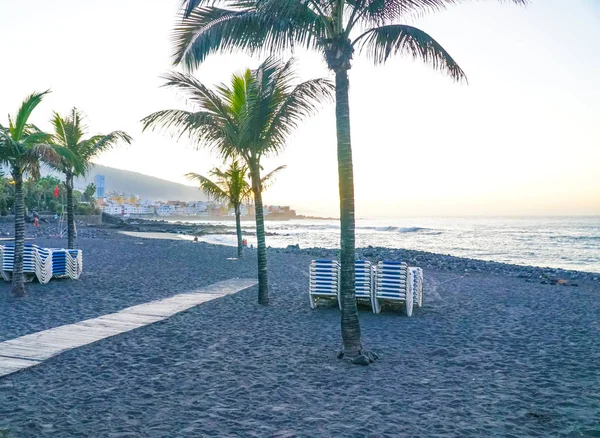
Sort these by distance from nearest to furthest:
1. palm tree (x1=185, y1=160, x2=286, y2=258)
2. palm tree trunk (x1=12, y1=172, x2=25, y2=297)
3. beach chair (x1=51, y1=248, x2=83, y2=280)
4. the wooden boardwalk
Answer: the wooden boardwalk, palm tree trunk (x1=12, y1=172, x2=25, y2=297), beach chair (x1=51, y1=248, x2=83, y2=280), palm tree (x1=185, y1=160, x2=286, y2=258)

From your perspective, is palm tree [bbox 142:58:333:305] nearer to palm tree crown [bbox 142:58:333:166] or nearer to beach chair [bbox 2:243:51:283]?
palm tree crown [bbox 142:58:333:166]

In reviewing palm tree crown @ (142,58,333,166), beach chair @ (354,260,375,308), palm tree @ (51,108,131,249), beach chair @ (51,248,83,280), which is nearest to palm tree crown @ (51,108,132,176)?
palm tree @ (51,108,131,249)

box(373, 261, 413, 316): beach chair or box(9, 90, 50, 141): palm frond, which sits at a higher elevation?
box(9, 90, 50, 141): palm frond

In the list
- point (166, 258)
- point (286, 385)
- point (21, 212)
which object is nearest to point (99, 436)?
point (286, 385)

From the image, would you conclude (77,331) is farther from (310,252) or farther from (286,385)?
(310,252)

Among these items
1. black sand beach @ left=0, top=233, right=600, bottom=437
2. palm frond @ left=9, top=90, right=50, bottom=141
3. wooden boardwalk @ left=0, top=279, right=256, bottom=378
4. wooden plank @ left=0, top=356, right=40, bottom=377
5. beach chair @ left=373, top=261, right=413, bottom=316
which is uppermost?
palm frond @ left=9, top=90, right=50, bottom=141

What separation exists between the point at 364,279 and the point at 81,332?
512 cm

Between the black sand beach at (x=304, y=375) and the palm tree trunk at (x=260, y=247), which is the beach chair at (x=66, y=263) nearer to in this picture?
the black sand beach at (x=304, y=375)

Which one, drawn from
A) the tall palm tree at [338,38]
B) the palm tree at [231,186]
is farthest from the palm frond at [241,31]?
the palm tree at [231,186]

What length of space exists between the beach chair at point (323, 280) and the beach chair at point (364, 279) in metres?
0.48

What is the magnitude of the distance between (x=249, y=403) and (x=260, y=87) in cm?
659

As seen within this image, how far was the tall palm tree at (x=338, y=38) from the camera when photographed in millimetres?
5973

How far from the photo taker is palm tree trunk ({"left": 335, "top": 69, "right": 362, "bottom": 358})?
595 centimetres

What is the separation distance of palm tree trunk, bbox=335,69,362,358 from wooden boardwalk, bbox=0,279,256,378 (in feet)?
11.7
